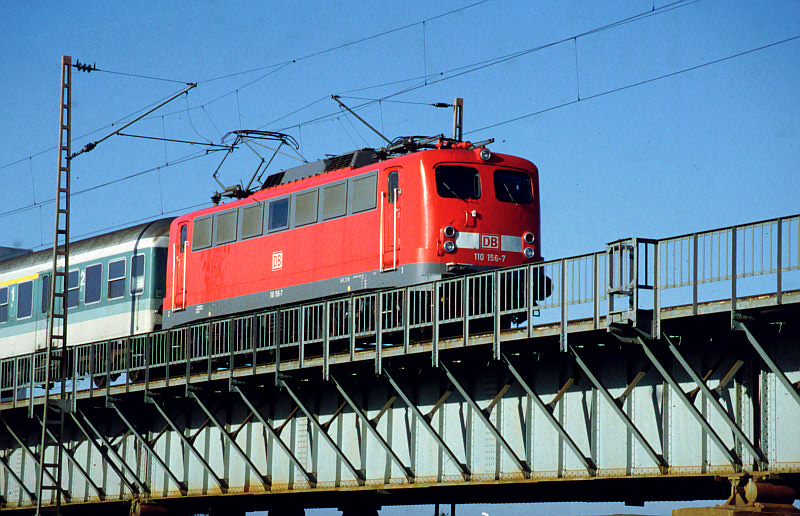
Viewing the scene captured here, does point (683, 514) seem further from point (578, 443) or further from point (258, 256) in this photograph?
point (258, 256)

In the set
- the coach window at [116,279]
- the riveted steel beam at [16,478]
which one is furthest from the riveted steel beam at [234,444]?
the riveted steel beam at [16,478]

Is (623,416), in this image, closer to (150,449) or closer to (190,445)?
(190,445)

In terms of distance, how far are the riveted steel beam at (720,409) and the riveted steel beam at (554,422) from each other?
2.66 m

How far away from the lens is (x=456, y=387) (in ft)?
84.5

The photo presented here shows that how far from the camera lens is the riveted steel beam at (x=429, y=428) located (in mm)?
25047

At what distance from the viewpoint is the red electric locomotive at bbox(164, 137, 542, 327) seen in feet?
93.6

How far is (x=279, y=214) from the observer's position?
1294 inches

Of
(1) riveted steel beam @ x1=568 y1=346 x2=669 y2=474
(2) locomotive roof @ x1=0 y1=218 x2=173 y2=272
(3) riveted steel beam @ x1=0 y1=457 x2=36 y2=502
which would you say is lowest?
(3) riveted steel beam @ x1=0 y1=457 x2=36 y2=502

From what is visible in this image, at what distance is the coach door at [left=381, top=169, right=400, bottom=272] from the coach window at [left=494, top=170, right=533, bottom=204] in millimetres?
2338

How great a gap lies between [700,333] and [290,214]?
1383cm

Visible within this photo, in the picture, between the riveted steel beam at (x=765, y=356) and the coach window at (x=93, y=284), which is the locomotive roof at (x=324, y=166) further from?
the riveted steel beam at (x=765, y=356)

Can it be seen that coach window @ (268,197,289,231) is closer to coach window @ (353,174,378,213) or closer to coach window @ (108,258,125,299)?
coach window @ (353,174,378,213)

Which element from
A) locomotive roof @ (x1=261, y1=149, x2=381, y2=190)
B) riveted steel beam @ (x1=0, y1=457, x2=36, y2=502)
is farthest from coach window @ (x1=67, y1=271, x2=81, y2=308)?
locomotive roof @ (x1=261, y1=149, x2=381, y2=190)

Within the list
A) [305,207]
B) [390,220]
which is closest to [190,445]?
[305,207]
